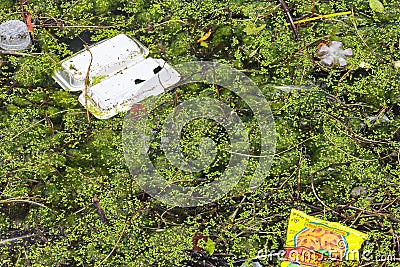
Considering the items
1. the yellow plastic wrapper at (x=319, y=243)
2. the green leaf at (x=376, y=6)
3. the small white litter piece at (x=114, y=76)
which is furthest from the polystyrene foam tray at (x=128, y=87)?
the green leaf at (x=376, y=6)

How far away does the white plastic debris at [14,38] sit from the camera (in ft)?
8.78

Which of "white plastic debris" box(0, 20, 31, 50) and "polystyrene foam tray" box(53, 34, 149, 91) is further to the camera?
"white plastic debris" box(0, 20, 31, 50)

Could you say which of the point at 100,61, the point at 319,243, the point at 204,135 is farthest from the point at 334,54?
the point at 100,61

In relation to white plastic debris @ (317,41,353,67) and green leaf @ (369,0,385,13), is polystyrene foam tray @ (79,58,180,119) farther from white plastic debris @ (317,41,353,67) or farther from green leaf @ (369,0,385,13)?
green leaf @ (369,0,385,13)

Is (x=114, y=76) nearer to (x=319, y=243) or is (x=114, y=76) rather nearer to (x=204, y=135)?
(x=204, y=135)

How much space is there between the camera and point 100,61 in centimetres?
259

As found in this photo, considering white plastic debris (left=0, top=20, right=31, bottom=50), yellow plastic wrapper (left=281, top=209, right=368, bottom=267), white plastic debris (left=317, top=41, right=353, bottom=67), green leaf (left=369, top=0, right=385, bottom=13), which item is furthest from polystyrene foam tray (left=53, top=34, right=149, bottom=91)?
green leaf (left=369, top=0, right=385, bottom=13)

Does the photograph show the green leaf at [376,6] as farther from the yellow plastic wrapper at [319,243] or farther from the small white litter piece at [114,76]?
the yellow plastic wrapper at [319,243]

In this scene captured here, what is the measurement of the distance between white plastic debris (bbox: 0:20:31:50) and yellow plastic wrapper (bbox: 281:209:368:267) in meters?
1.57

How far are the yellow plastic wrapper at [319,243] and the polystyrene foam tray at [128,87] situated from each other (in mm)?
894

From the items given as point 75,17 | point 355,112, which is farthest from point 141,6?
point 355,112

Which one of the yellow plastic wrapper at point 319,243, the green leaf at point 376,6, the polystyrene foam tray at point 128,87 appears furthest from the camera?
the green leaf at point 376,6

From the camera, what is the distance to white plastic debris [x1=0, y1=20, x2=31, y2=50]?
268 centimetres

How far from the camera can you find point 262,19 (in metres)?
2.84
